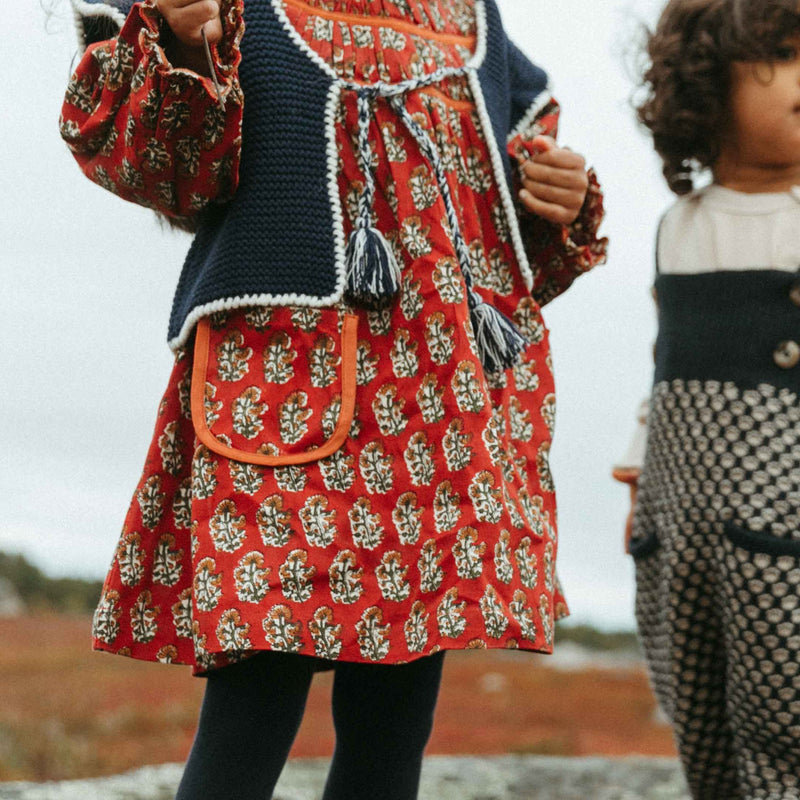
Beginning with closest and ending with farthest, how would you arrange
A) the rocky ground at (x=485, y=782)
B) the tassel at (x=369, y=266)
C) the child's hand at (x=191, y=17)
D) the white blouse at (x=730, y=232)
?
the child's hand at (x=191, y=17) → the tassel at (x=369, y=266) → the white blouse at (x=730, y=232) → the rocky ground at (x=485, y=782)

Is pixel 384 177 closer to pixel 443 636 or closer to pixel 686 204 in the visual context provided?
pixel 443 636

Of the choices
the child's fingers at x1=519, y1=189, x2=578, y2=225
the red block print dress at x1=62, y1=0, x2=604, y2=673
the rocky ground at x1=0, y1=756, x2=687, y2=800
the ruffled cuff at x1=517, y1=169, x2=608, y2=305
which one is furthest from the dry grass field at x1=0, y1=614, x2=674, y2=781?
the child's fingers at x1=519, y1=189, x2=578, y2=225

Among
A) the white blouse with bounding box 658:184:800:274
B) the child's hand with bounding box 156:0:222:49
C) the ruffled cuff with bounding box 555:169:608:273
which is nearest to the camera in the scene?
the child's hand with bounding box 156:0:222:49

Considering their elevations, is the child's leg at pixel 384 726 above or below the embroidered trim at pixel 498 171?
below

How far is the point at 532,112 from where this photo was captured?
4.61ft

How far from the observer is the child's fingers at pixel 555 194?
128cm

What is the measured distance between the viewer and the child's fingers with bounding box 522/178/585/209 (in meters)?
1.28

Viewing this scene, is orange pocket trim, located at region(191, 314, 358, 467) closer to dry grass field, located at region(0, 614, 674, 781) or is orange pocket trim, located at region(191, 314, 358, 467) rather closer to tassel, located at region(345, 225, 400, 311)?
tassel, located at region(345, 225, 400, 311)

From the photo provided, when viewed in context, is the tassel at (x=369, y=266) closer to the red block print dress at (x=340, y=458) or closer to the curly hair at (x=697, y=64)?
the red block print dress at (x=340, y=458)

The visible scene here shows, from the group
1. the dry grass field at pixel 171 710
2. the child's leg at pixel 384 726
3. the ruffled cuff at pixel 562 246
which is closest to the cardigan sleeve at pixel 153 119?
the ruffled cuff at pixel 562 246

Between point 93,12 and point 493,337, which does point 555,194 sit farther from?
point 93,12

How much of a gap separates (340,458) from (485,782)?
1.60 meters

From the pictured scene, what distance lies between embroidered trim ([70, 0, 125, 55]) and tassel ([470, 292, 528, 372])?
497 mm

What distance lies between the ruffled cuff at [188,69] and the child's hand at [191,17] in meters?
0.01
